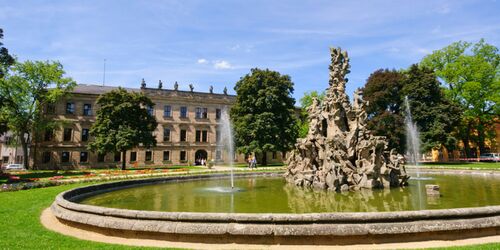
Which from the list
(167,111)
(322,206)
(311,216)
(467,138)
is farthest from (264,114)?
(467,138)

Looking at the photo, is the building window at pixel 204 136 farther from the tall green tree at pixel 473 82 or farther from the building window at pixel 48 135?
the tall green tree at pixel 473 82

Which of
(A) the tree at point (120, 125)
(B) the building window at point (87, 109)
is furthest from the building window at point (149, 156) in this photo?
(A) the tree at point (120, 125)

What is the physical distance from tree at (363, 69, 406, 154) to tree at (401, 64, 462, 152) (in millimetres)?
1655

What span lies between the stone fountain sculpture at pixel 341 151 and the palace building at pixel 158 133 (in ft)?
136

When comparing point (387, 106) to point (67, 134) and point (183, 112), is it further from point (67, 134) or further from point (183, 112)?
point (67, 134)

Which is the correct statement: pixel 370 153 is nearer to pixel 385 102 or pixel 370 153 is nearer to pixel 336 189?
pixel 336 189

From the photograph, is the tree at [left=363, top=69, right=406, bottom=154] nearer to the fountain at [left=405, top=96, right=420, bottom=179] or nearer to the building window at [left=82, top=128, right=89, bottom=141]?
the fountain at [left=405, top=96, right=420, bottom=179]

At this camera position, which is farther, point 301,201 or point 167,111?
point 167,111

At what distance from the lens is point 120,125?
4297 cm

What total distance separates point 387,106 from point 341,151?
3763 cm

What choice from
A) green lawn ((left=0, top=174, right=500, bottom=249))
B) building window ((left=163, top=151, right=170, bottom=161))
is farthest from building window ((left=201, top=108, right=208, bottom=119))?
green lawn ((left=0, top=174, right=500, bottom=249))

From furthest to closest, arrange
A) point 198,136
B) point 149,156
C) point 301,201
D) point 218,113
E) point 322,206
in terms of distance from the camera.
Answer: point 218,113
point 198,136
point 149,156
point 301,201
point 322,206

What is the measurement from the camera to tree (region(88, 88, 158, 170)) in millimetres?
41844

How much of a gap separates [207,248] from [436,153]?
245 ft
